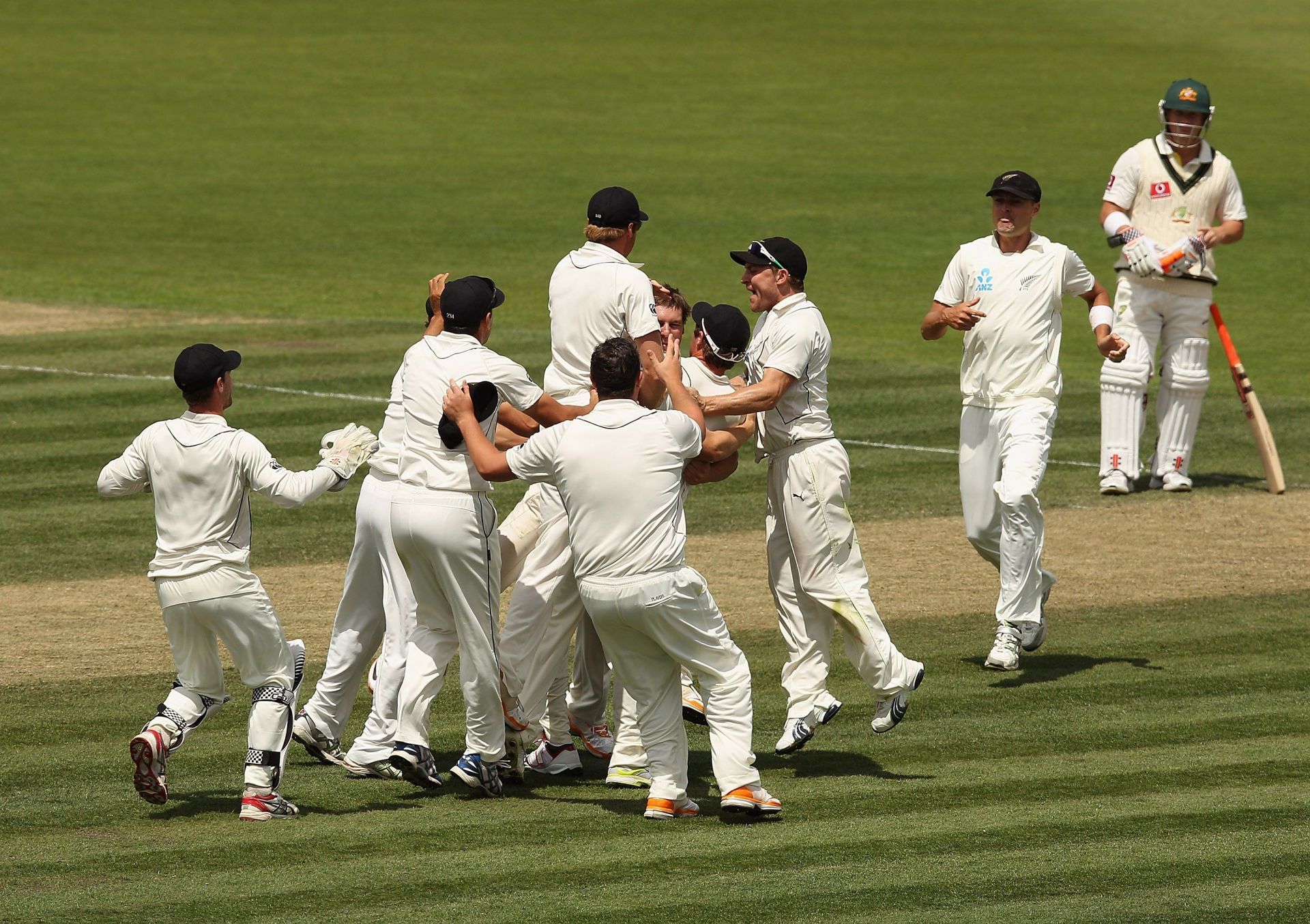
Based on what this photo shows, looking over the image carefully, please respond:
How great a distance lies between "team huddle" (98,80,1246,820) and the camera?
301 inches

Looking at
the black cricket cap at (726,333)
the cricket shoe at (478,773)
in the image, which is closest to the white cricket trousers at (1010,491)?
the black cricket cap at (726,333)

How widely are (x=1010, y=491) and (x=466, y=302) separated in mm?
3572

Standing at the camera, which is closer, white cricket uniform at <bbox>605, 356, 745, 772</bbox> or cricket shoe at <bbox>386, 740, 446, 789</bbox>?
cricket shoe at <bbox>386, 740, 446, 789</bbox>

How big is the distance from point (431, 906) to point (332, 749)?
2.20 m

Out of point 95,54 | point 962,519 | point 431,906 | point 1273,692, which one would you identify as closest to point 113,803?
point 431,906

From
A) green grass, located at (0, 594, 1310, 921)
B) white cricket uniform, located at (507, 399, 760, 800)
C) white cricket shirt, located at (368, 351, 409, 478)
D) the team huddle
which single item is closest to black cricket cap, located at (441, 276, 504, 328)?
the team huddle

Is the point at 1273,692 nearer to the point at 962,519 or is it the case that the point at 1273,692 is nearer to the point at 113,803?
the point at 962,519

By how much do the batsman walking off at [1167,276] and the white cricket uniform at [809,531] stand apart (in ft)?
19.5

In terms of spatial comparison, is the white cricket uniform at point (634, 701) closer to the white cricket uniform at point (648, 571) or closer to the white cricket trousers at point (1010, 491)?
the white cricket uniform at point (648, 571)

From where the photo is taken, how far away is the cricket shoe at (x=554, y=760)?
8.73 meters

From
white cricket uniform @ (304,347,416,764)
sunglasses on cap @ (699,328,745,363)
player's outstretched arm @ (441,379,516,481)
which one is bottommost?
white cricket uniform @ (304,347,416,764)

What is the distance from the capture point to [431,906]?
6.65 metres

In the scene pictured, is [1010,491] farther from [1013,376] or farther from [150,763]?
[150,763]

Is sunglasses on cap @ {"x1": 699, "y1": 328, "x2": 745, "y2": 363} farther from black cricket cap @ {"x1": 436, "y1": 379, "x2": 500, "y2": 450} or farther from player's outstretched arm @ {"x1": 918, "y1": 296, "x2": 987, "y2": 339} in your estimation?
player's outstretched arm @ {"x1": 918, "y1": 296, "x2": 987, "y2": 339}
